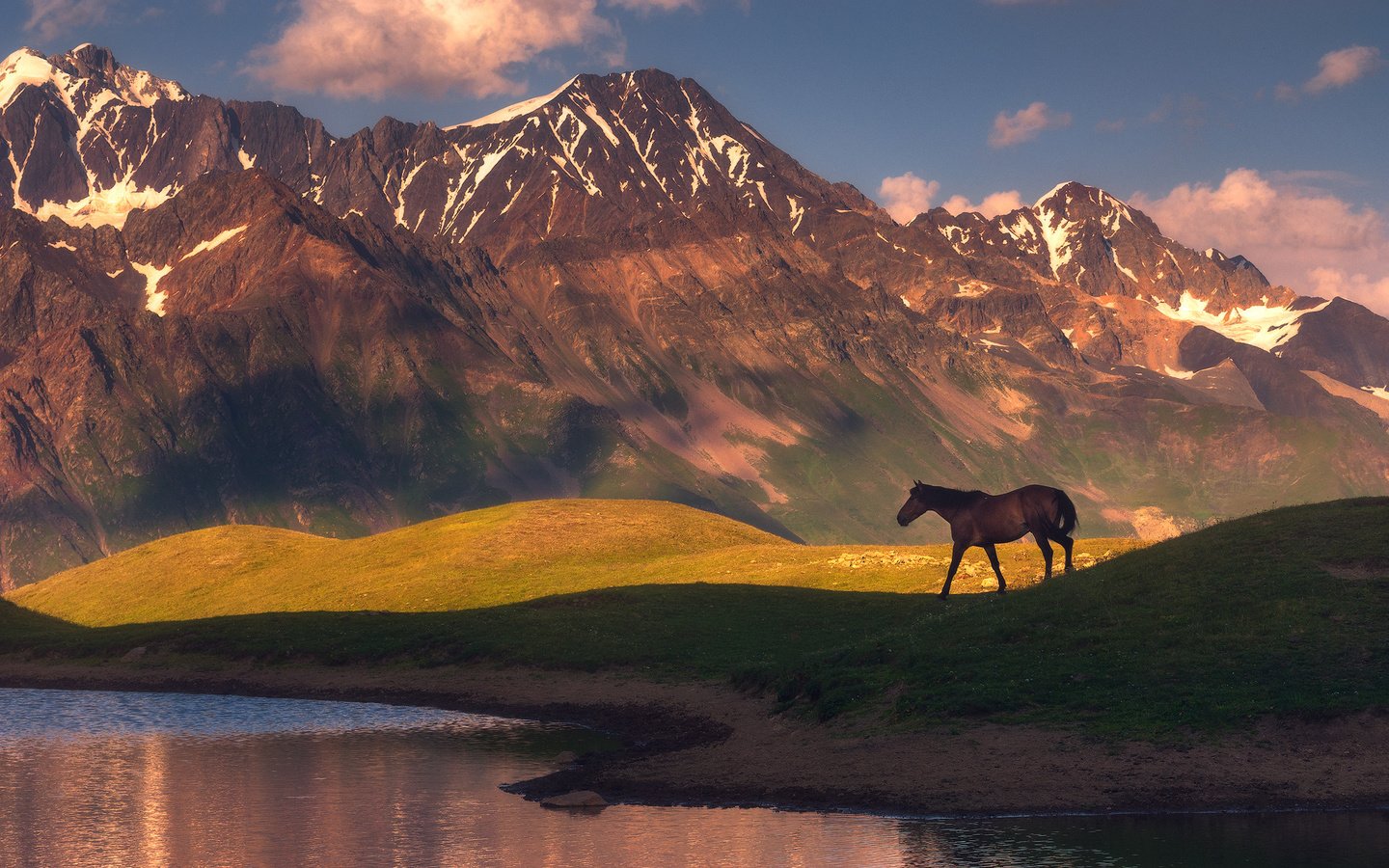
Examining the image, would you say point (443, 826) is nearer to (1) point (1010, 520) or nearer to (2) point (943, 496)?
(1) point (1010, 520)

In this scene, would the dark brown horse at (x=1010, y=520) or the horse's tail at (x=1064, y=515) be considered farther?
the horse's tail at (x=1064, y=515)

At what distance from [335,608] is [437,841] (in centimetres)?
8131

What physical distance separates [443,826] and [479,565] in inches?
3433

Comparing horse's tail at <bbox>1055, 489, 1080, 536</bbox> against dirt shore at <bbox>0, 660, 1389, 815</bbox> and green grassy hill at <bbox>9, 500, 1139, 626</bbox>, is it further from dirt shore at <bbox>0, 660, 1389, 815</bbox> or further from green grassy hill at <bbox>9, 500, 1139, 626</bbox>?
green grassy hill at <bbox>9, 500, 1139, 626</bbox>

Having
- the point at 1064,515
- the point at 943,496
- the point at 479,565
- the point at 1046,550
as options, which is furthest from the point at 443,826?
the point at 479,565

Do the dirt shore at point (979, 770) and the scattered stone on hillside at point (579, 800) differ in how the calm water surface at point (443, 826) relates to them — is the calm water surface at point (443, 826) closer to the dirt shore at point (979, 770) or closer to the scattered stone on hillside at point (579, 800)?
the scattered stone on hillside at point (579, 800)

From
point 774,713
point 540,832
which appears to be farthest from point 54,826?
point 774,713

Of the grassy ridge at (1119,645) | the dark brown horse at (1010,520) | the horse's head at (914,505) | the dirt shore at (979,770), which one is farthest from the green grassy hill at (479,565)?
the dirt shore at (979,770)

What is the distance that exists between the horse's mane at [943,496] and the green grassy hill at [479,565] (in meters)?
20.0

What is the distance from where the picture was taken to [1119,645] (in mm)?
59906

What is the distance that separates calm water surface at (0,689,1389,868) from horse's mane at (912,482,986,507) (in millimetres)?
23355

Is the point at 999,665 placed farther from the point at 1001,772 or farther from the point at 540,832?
the point at 540,832

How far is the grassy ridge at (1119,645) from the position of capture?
178 ft

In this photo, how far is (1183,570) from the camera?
6725 centimetres
